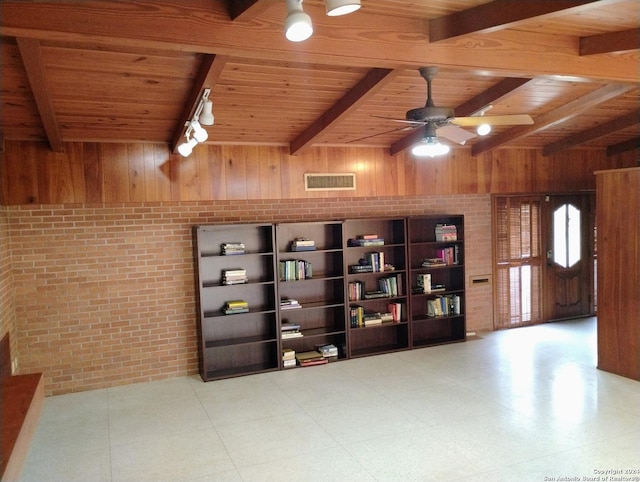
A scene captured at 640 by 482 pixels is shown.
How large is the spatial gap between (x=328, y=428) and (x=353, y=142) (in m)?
3.47

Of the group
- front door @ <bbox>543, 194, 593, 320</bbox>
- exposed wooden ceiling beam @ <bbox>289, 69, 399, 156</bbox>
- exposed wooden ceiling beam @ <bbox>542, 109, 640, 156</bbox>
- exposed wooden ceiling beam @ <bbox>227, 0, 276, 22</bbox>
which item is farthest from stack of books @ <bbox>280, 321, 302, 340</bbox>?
exposed wooden ceiling beam @ <bbox>542, 109, 640, 156</bbox>

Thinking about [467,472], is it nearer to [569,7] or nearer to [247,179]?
[569,7]

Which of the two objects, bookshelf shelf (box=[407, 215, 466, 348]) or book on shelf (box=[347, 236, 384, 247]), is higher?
book on shelf (box=[347, 236, 384, 247])

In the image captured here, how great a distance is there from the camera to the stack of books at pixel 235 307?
216 inches

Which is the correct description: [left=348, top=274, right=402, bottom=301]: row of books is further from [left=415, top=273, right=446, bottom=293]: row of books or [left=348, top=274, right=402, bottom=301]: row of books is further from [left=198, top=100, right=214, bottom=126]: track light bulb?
[left=198, top=100, right=214, bottom=126]: track light bulb

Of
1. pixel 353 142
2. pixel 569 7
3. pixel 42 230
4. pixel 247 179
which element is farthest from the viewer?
pixel 353 142

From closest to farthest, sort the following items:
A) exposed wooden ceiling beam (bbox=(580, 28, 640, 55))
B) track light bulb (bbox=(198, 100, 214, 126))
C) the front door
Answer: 1. exposed wooden ceiling beam (bbox=(580, 28, 640, 55))
2. track light bulb (bbox=(198, 100, 214, 126))
3. the front door

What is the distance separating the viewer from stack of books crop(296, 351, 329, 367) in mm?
5770

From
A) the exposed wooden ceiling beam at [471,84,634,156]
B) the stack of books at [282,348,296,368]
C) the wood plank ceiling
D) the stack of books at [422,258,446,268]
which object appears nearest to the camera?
the wood plank ceiling

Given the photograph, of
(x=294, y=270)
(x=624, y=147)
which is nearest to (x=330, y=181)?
(x=294, y=270)

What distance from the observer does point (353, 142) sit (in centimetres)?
609

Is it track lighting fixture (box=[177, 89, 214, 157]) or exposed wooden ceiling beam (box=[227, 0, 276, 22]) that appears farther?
track lighting fixture (box=[177, 89, 214, 157])

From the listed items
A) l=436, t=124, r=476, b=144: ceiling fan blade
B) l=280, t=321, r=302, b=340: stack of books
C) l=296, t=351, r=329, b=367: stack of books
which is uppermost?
l=436, t=124, r=476, b=144: ceiling fan blade

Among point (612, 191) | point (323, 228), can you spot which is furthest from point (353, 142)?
point (612, 191)
